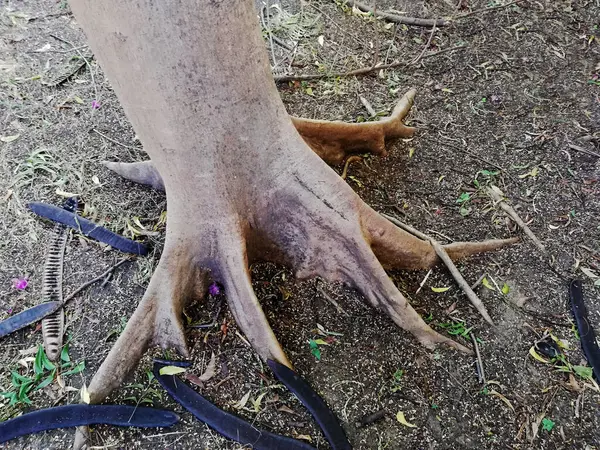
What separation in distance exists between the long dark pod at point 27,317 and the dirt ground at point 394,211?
7 centimetres

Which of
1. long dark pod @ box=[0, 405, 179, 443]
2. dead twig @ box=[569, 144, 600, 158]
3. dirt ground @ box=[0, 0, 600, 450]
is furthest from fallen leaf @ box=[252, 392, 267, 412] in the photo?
dead twig @ box=[569, 144, 600, 158]

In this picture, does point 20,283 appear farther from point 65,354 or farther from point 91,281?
point 65,354

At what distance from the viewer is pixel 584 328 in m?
2.59

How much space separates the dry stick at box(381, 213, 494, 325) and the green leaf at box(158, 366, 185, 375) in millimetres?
1459

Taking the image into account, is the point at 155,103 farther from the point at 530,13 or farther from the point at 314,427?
the point at 530,13

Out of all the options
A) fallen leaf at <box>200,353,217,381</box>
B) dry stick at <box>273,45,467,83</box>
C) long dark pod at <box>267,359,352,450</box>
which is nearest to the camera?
long dark pod at <box>267,359,352,450</box>

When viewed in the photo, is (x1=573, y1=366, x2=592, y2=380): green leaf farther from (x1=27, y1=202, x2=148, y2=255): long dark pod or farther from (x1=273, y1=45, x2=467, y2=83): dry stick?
(x1=273, y1=45, x2=467, y2=83): dry stick

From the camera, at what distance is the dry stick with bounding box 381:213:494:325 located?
8.59 ft

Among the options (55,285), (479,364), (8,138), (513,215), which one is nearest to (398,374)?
(479,364)

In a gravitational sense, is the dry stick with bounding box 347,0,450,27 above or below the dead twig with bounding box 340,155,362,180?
above

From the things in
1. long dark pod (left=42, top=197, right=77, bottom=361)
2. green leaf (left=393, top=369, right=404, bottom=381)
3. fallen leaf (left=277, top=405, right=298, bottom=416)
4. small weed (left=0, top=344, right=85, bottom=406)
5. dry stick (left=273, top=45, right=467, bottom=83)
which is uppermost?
dry stick (left=273, top=45, right=467, bottom=83)

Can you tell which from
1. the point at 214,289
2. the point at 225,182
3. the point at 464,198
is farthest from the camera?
the point at 464,198

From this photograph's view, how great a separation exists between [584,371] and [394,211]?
1.34 m

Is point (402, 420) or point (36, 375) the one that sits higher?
point (402, 420)
